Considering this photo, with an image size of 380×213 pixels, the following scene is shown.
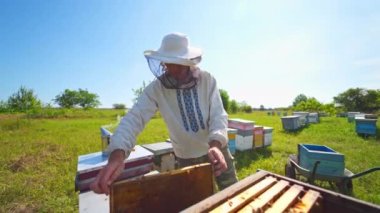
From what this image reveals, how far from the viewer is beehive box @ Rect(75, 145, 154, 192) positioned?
268 centimetres

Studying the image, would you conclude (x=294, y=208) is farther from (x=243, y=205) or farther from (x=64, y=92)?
(x=64, y=92)

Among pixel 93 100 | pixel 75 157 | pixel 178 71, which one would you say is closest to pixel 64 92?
pixel 93 100

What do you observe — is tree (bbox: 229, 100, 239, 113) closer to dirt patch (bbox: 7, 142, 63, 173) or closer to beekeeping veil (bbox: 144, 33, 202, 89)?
dirt patch (bbox: 7, 142, 63, 173)

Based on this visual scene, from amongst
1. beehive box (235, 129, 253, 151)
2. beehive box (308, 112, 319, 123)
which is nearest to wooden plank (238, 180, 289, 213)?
beehive box (235, 129, 253, 151)

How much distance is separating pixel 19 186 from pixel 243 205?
206 inches

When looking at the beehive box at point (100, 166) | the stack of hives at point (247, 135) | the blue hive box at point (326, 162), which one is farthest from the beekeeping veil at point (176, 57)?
the stack of hives at point (247, 135)

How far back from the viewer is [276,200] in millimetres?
1236

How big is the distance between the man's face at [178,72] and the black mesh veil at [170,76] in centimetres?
1

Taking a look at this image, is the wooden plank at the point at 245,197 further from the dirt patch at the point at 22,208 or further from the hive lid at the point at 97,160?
the dirt patch at the point at 22,208

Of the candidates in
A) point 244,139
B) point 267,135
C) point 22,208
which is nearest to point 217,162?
point 22,208

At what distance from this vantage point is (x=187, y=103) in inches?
71.4

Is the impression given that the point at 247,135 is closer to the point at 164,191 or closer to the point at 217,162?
the point at 217,162

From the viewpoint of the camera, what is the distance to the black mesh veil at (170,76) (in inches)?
70.9

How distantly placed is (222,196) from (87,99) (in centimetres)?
7690
